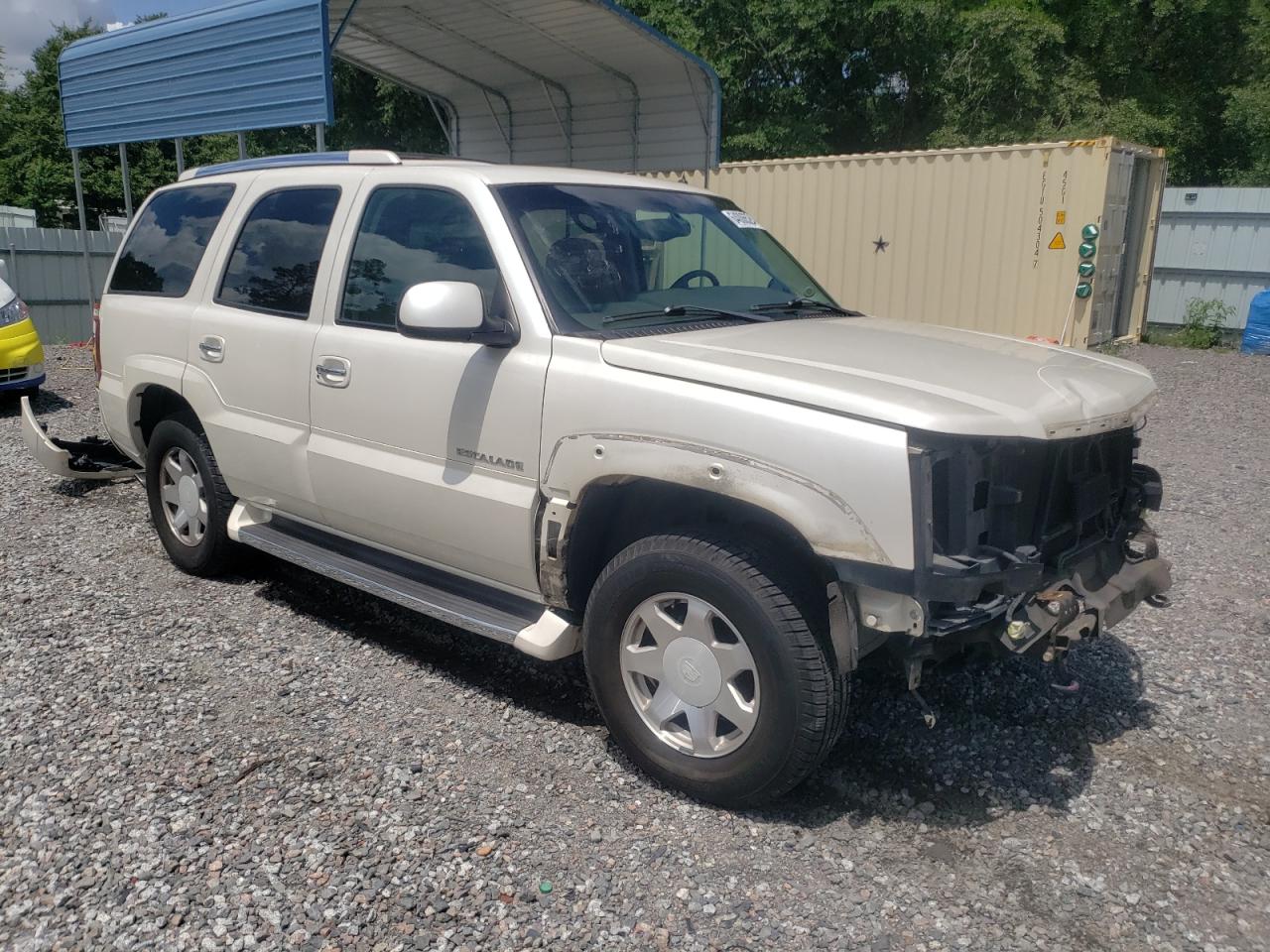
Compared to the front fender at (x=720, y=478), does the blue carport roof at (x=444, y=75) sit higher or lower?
higher

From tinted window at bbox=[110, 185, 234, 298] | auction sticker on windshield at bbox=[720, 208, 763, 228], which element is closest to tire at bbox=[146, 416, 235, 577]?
tinted window at bbox=[110, 185, 234, 298]

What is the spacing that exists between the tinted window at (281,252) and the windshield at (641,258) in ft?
3.61

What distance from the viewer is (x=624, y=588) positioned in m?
3.41

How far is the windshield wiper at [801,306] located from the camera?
14.1ft

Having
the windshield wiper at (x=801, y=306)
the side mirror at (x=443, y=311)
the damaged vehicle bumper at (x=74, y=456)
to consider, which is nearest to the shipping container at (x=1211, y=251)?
the windshield wiper at (x=801, y=306)

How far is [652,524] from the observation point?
367cm

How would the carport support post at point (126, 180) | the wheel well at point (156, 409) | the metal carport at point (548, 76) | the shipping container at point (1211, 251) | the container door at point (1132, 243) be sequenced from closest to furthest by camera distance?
1. the wheel well at point (156, 409)
2. the metal carport at point (548, 76)
3. the carport support post at point (126, 180)
4. the container door at point (1132, 243)
5. the shipping container at point (1211, 251)

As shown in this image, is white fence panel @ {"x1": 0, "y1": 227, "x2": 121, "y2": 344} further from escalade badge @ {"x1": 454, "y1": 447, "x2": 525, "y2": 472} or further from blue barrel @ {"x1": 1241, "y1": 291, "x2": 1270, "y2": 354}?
blue barrel @ {"x1": 1241, "y1": 291, "x2": 1270, "y2": 354}

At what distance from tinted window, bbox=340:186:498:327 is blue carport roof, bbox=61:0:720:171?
16.4 ft

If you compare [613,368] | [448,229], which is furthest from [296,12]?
[613,368]

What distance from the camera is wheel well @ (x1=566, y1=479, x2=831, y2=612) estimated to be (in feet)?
10.7

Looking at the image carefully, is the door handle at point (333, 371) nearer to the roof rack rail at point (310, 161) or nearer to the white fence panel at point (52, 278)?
the roof rack rail at point (310, 161)

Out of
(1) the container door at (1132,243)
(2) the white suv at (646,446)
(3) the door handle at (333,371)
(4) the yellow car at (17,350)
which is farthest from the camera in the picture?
(1) the container door at (1132,243)

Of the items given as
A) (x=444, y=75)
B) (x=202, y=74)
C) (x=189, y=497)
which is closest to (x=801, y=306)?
(x=189, y=497)
